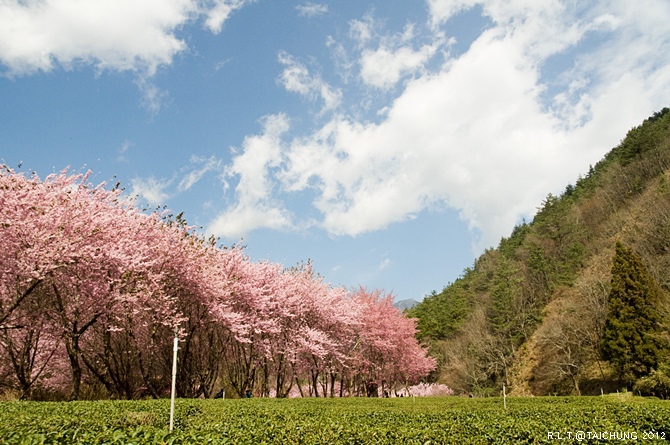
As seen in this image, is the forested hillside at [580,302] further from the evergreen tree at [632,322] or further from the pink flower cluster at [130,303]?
the pink flower cluster at [130,303]

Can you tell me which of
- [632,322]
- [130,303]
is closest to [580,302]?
[632,322]

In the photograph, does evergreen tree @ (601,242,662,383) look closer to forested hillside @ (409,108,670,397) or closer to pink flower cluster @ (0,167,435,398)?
forested hillside @ (409,108,670,397)

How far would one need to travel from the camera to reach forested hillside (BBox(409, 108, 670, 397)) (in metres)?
34.8

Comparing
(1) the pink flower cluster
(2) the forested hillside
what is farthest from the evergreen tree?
(1) the pink flower cluster

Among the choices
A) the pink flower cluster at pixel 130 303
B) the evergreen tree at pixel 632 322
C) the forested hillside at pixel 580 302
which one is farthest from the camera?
the forested hillside at pixel 580 302

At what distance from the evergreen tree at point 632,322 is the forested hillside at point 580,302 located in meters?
0.08

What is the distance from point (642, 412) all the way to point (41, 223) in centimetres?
1963

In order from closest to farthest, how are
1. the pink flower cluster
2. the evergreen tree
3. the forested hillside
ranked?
the pink flower cluster, the evergreen tree, the forested hillside

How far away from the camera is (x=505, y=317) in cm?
5731

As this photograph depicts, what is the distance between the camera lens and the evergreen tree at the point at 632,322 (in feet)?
108

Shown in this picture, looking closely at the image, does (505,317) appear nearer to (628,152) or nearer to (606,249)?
(606,249)

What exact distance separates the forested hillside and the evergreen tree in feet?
0.25

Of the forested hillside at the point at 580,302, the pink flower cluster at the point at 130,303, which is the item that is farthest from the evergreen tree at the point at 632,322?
the pink flower cluster at the point at 130,303

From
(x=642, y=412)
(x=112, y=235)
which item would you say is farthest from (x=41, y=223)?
(x=642, y=412)
